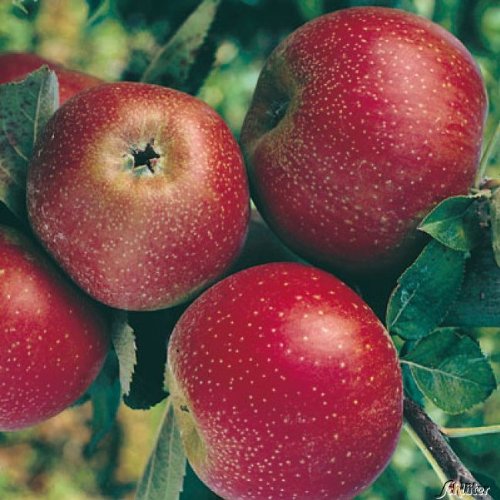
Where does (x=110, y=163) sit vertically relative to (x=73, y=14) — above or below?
above

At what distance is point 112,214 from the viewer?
53 centimetres

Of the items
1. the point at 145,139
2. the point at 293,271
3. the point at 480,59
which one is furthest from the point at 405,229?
the point at 480,59

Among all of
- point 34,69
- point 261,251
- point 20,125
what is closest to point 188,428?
point 261,251

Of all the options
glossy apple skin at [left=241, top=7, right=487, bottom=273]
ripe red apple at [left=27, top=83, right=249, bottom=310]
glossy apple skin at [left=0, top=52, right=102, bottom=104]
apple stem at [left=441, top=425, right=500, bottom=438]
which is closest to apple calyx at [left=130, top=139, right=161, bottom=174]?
ripe red apple at [left=27, top=83, right=249, bottom=310]

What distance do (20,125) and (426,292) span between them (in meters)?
0.39

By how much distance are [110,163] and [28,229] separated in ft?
0.47

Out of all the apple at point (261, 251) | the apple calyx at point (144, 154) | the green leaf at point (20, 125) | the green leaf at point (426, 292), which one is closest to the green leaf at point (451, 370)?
the green leaf at point (426, 292)

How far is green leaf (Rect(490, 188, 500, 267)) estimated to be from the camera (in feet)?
1.76

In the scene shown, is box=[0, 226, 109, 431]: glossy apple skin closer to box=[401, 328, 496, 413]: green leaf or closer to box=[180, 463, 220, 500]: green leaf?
box=[180, 463, 220, 500]: green leaf

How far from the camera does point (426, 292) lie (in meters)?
0.58

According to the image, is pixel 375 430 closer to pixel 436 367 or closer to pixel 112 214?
pixel 436 367

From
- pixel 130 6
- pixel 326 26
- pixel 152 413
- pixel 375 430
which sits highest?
pixel 326 26

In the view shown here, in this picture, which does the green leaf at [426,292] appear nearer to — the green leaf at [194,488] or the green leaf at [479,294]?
the green leaf at [479,294]

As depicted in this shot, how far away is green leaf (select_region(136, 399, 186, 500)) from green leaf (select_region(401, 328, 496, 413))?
0.25 metres
